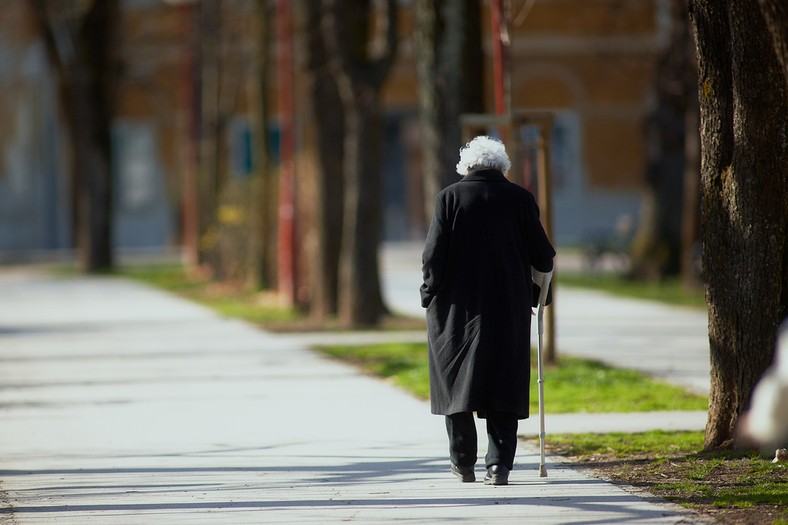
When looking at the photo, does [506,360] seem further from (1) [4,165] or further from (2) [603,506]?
(1) [4,165]

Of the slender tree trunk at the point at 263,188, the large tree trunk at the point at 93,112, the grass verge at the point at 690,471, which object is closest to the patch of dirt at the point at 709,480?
the grass verge at the point at 690,471

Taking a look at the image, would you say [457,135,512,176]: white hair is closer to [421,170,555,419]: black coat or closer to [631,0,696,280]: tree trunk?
[421,170,555,419]: black coat

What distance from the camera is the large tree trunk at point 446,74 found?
14.3 m

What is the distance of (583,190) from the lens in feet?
149

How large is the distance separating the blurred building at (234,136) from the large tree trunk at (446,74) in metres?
29.1

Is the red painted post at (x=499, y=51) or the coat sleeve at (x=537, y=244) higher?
the red painted post at (x=499, y=51)

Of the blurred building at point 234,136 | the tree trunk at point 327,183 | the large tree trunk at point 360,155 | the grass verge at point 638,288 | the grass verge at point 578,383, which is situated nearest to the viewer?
the grass verge at point 578,383

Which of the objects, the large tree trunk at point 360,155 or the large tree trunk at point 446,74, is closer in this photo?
the large tree trunk at point 446,74

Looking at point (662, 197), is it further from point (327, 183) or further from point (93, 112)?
point (93, 112)

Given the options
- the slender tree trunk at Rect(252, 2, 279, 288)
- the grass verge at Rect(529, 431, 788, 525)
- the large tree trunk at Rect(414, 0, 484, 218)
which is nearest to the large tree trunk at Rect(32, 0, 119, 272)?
the slender tree trunk at Rect(252, 2, 279, 288)

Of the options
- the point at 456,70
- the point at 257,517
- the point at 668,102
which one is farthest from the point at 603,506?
the point at 668,102

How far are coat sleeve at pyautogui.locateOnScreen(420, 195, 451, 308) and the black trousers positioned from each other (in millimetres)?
662

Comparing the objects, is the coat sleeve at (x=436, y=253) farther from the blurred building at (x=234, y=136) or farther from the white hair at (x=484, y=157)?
the blurred building at (x=234, y=136)

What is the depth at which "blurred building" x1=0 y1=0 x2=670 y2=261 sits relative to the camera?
44.2 metres
